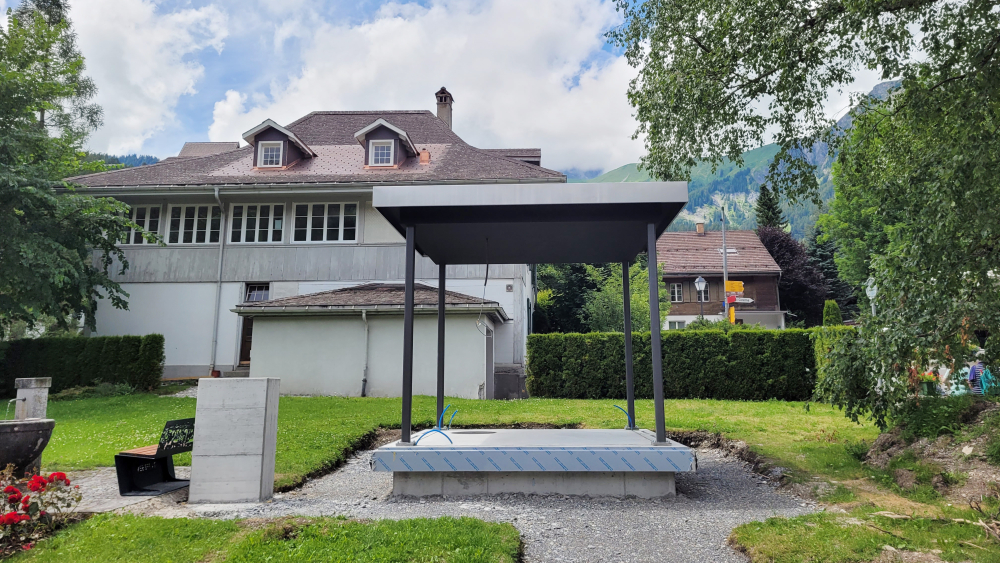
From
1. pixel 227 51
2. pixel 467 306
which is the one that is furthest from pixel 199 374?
pixel 227 51

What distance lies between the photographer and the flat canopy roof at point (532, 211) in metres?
6.39

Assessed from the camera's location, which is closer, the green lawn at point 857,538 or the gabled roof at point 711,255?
the green lawn at point 857,538

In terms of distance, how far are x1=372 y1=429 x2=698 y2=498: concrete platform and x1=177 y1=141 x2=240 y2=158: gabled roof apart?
94.3 ft

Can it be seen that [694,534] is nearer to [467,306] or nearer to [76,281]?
[467,306]

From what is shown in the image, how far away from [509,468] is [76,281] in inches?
660

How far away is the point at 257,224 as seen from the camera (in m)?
20.7

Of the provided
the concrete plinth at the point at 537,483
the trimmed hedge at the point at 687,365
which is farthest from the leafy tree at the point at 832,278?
the concrete plinth at the point at 537,483

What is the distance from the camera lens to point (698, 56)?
8727 millimetres

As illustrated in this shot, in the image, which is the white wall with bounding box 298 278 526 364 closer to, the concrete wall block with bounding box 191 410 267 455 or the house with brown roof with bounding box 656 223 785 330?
the concrete wall block with bounding box 191 410 267 455

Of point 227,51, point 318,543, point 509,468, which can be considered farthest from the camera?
point 227,51

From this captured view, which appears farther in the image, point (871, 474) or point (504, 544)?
point (871, 474)

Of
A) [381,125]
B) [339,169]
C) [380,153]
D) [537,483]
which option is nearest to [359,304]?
[339,169]

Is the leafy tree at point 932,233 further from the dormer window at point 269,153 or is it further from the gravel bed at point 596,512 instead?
the dormer window at point 269,153

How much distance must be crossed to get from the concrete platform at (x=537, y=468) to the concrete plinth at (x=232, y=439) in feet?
3.83
